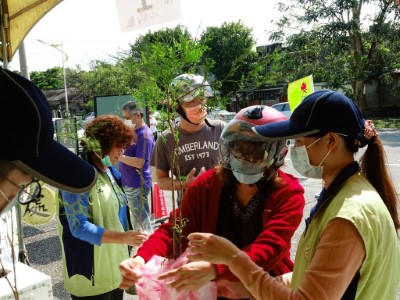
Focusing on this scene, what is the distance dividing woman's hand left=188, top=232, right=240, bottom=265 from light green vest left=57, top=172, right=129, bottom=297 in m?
1.00

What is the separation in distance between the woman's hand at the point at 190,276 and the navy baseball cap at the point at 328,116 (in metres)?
0.54

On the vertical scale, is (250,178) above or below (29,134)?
below

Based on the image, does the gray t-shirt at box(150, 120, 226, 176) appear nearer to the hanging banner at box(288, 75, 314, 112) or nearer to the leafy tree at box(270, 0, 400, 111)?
the hanging banner at box(288, 75, 314, 112)

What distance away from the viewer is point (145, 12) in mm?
1770

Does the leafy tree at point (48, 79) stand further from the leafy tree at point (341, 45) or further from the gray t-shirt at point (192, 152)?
the gray t-shirt at point (192, 152)

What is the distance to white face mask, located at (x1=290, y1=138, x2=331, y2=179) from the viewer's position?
133 cm

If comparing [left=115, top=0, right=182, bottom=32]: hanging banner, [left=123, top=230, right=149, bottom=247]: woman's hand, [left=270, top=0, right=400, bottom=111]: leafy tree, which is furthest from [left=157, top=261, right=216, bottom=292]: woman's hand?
[left=270, top=0, right=400, bottom=111]: leafy tree

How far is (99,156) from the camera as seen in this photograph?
2090mm

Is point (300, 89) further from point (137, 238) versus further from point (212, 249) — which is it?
point (212, 249)

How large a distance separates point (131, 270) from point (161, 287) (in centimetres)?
12

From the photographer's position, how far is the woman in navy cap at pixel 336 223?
1.05 metres

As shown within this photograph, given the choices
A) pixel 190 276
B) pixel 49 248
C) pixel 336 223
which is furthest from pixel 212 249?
pixel 49 248

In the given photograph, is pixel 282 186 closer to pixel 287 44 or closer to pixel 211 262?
pixel 211 262

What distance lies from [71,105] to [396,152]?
114 ft
